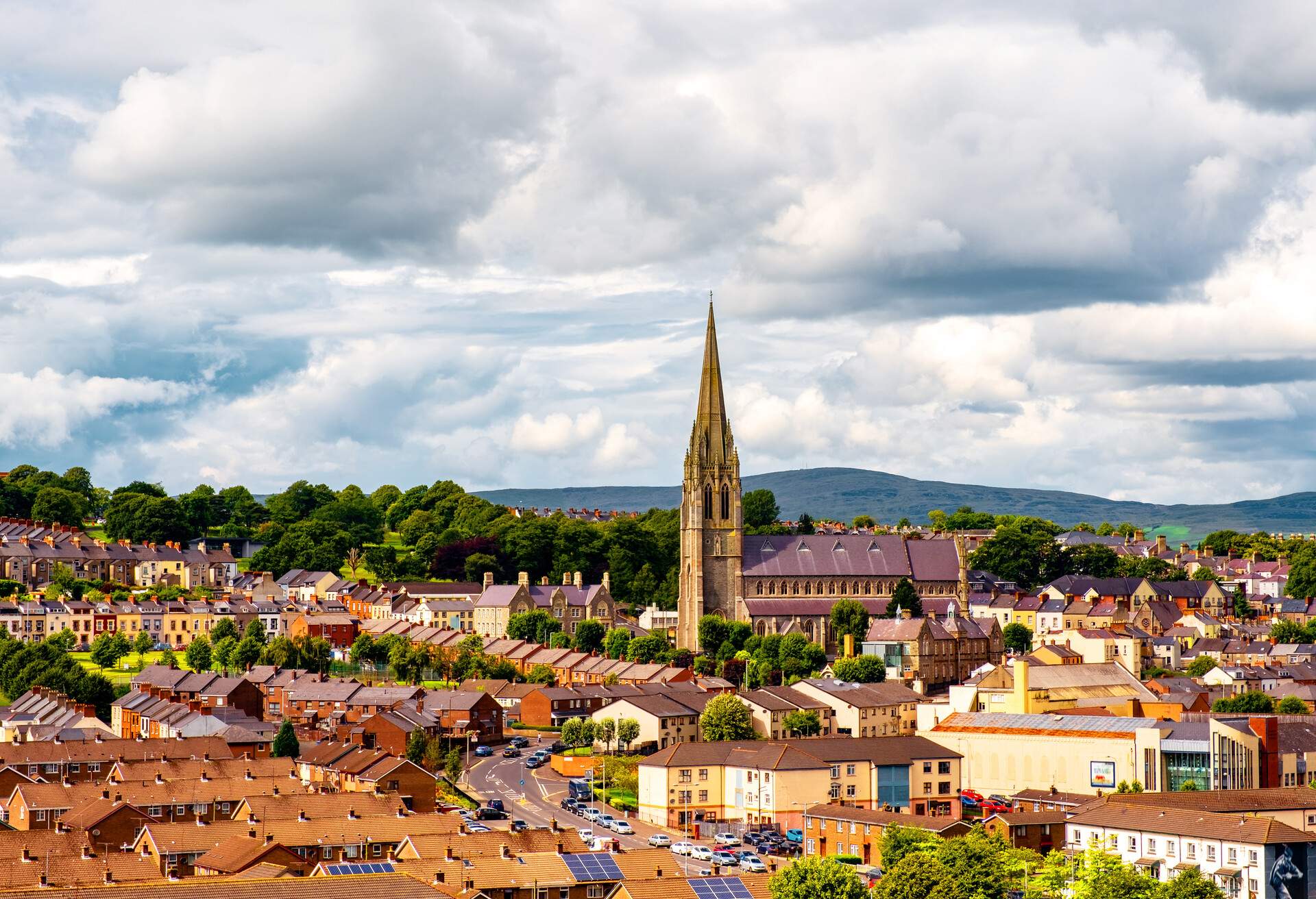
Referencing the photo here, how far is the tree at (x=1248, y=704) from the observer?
9756cm

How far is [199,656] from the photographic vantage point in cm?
12638

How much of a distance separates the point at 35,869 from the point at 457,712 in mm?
48904

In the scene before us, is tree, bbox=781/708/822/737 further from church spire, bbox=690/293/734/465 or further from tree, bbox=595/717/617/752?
church spire, bbox=690/293/734/465

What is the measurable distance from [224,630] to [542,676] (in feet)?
102

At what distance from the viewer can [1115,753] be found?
8306 cm

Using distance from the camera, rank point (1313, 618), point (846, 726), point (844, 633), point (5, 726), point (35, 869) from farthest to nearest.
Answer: point (1313, 618) → point (844, 633) → point (846, 726) → point (5, 726) → point (35, 869)

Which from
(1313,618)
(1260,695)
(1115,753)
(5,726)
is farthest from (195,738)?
(1313,618)

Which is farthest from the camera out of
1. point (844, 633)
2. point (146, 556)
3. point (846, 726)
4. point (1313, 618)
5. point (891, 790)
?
point (146, 556)

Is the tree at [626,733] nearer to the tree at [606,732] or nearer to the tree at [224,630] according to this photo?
the tree at [606,732]

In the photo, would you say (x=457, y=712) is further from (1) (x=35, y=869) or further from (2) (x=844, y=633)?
(1) (x=35, y=869)

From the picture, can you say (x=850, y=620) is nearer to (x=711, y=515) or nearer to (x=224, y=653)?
(x=711, y=515)

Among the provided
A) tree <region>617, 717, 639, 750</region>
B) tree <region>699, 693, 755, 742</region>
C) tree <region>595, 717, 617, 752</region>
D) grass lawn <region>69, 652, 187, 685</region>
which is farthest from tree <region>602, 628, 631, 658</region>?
tree <region>699, 693, 755, 742</region>

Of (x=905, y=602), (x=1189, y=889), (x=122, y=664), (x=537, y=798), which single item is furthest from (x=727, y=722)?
(x=122, y=664)

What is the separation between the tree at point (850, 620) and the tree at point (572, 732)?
33601mm
